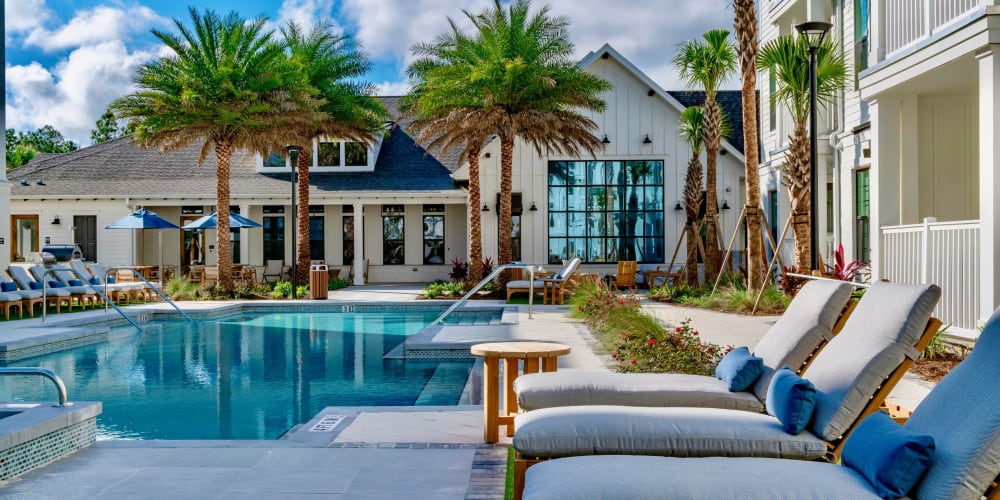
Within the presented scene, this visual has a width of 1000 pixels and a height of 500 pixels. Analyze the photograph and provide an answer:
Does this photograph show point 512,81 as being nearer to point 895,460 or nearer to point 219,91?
point 219,91

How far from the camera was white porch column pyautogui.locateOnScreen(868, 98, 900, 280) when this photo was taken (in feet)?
34.3

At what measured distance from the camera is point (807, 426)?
393 centimetres

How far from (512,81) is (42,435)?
1514cm

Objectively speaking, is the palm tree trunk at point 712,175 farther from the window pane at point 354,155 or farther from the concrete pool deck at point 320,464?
the concrete pool deck at point 320,464

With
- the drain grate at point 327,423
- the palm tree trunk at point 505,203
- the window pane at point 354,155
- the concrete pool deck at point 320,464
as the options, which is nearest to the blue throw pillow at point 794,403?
the concrete pool deck at point 320,464

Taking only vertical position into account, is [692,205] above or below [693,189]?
below

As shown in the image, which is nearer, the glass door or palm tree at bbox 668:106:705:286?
palm tree at bbox 668:106:705:286

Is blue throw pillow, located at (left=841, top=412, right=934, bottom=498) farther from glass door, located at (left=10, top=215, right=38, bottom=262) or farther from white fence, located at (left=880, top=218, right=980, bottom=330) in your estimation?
glass door, located at (left=10, top=215, right=38, bottom=262)

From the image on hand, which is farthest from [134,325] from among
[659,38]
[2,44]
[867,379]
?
[659,38]

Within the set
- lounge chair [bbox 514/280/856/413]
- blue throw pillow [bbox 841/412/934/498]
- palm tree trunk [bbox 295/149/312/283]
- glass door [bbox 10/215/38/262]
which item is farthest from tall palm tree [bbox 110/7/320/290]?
blue throw pillow [bbox 841/412/934/498]

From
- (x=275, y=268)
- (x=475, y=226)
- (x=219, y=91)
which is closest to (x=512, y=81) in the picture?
(x=475, y=226)

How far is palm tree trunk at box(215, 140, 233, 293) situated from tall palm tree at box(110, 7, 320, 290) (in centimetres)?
9

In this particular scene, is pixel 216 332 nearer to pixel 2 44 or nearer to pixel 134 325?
pixel 134 325

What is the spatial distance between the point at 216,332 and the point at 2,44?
1073cm
